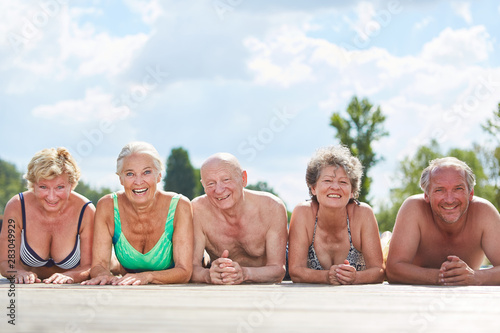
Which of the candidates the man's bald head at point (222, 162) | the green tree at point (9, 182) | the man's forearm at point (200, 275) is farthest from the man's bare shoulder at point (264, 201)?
the green tree at point (9, 182)

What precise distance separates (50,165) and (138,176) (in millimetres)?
933

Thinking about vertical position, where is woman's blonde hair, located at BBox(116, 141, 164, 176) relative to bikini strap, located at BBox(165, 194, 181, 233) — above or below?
above

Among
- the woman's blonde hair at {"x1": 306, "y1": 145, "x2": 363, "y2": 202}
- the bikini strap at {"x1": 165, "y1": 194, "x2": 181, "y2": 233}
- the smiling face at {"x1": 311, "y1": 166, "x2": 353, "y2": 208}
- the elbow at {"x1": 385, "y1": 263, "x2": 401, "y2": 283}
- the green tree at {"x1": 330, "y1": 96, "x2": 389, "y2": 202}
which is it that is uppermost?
the green tree at {"x1": 330, "y1": 96, "x2": 389, "y2": 202}

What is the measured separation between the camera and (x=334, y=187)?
5.52 metres

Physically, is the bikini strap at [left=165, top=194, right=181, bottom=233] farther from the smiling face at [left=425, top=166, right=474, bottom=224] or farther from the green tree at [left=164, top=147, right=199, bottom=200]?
the green tree at [left=164, top=147, right=199, bottom=200]

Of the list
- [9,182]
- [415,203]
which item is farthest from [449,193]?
[9,182]

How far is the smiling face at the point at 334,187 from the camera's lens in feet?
18.1

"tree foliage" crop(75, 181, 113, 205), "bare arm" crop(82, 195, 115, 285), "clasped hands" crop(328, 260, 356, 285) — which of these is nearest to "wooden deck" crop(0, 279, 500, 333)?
"clasped hands" crop(328, 260, 356, 285)

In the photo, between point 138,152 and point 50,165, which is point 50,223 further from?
point 138,152

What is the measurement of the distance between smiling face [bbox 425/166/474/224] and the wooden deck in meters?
2.39

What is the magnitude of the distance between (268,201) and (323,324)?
3.66 metres

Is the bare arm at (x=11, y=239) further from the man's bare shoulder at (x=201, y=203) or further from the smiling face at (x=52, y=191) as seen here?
the man's bare shoulder at (x=201, y=203)

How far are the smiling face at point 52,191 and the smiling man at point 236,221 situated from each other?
1.33 meters

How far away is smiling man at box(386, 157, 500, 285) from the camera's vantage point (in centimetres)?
554
